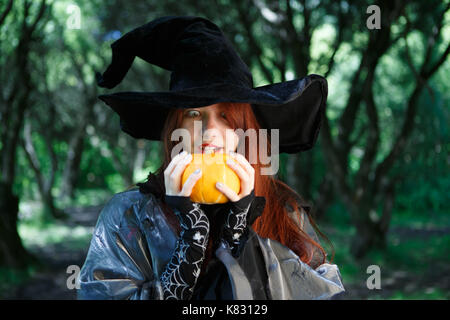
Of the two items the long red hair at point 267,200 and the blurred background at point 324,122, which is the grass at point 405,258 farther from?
the long red hair at point 267,200

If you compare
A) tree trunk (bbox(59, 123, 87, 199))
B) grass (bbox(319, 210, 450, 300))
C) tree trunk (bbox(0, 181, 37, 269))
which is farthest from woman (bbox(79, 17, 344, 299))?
tree trunk (bbox(59, 123, 87, 199))

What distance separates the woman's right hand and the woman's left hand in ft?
0.33

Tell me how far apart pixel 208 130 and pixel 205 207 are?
35 centimetres

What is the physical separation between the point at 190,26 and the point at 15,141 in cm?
755

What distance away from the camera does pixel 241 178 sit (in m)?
1.81

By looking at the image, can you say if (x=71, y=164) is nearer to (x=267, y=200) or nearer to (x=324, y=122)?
(x=324, y=122)

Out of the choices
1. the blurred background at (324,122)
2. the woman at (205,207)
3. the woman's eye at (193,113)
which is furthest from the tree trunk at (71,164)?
the woman's eye at (193,113)

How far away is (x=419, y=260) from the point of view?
856 centimetres

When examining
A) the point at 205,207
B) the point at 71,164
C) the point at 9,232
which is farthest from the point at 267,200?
the point at 71,164

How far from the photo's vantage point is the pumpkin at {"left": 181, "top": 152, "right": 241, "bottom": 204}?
1768mm

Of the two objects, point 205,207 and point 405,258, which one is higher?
point 205,207

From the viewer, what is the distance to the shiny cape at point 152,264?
68.6 inches

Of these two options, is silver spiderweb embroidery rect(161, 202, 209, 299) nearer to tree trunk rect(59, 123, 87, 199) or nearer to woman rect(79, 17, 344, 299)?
woman rect(79, 17, 344, 299)
